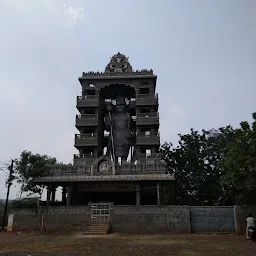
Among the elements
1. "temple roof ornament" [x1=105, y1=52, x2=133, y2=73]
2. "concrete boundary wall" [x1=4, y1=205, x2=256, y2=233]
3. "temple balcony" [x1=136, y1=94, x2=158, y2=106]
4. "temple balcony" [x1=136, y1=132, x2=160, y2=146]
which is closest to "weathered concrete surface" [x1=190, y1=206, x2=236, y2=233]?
"concrete boundary wall" [x1=4, y1=205, x2=256, y2=233]

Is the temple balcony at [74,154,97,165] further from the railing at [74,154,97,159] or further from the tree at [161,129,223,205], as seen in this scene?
the tree at [161,129,223,205]

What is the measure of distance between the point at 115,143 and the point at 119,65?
1160 centimetres

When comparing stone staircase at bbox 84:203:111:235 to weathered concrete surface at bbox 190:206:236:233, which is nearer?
weathered concrete surface at bbox 190:206:236:233

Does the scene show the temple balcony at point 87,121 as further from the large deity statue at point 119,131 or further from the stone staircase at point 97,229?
the stone staircase at point 97,229

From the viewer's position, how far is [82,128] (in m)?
39.6

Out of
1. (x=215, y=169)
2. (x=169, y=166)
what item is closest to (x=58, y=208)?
(x=169, y=166)

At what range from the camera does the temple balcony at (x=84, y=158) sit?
36.5 metres

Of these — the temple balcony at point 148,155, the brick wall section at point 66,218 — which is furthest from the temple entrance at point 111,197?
the brick wall section at point 66,218

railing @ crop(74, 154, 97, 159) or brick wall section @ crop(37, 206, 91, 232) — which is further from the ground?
railing @ crop(74, 154, 97, 159)

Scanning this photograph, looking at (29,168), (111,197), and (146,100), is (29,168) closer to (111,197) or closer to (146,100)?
(111,197)

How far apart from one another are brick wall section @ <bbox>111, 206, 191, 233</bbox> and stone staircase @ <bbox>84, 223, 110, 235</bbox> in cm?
90

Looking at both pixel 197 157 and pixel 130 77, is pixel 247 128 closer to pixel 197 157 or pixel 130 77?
pixel 197 157

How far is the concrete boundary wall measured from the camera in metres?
25.7

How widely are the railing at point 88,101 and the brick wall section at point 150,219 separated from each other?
17.1 meters
